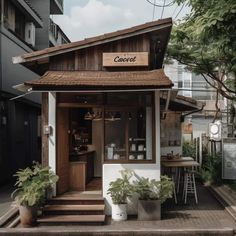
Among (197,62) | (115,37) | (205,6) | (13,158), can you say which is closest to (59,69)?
(115,37)

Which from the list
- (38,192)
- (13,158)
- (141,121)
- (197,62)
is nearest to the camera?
(38,192)

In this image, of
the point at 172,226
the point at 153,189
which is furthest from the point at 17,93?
the point at 172,226

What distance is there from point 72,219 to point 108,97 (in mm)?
3374

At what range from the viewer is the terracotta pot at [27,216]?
10602 millimetres

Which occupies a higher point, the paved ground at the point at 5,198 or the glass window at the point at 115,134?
the glass window at the point at 115,134

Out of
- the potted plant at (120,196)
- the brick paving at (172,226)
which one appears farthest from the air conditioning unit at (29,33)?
the brick paving at (172,226)

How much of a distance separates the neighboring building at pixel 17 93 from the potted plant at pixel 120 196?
631 cm

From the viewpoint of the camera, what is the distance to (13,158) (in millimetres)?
17906

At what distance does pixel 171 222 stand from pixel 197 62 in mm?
10536

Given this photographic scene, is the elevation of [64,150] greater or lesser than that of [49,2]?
lesser

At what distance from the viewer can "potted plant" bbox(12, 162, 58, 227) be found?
10617 mm

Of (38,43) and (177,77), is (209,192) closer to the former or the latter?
(38,43)

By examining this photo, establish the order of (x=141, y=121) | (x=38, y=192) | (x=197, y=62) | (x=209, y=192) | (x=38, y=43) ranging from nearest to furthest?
(x=38, y=192) → (x=141, y=121) → (x=209, y=192) → (x=197, y=62) → (x=38, y=43)

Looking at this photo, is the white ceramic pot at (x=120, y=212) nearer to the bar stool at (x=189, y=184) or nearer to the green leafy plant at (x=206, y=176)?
the bar stool at (x=189, y=184)
